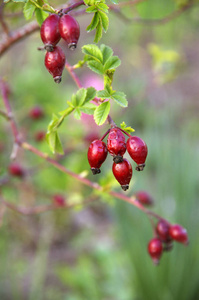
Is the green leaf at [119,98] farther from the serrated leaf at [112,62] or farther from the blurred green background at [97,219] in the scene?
the blurred green background at [97,219]

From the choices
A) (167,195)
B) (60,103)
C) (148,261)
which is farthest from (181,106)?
(148,261)

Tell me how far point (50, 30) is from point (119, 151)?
0.58 feet

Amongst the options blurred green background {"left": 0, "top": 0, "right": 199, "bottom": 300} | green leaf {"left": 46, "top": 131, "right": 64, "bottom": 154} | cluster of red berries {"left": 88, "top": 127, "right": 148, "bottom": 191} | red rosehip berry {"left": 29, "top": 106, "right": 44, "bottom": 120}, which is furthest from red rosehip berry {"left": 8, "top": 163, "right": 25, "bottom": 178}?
cluster of red berries {"left": 88, "top": 127, "right": 148, "bottom": 191}

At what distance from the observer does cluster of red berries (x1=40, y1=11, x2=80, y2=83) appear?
0.48 metres

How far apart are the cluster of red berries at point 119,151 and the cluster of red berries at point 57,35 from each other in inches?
4.2

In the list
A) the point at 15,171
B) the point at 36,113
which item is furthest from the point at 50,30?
the point at 36,113

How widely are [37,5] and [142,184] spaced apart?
1.73 metres

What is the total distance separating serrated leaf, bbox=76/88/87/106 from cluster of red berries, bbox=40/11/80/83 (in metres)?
0.05

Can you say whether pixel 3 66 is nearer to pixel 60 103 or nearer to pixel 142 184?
pixel 60 103

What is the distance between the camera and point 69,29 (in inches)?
18.7

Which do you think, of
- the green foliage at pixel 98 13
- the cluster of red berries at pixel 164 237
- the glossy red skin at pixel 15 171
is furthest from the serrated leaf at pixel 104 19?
the glossy red skin at pixel 15 171

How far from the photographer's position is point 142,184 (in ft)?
7.04

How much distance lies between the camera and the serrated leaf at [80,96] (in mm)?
546

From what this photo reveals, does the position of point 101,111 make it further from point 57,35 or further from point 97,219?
point 97,219
